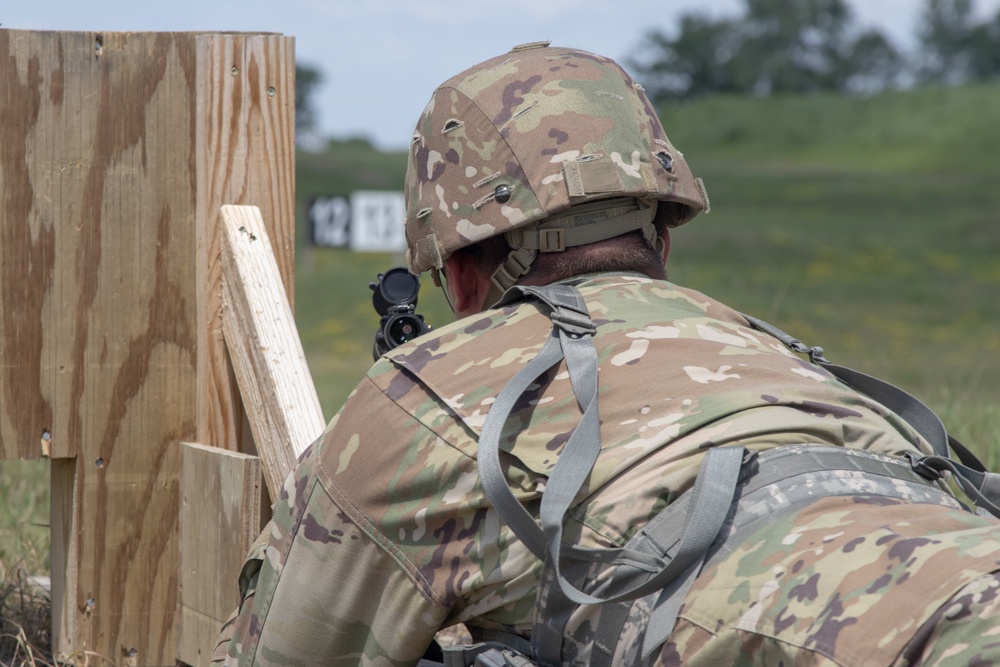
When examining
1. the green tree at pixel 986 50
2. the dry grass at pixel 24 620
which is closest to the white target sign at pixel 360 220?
the dry grass at pixel 24 620

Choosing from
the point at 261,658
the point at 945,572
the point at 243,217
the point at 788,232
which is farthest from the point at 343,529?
the point at 788,232

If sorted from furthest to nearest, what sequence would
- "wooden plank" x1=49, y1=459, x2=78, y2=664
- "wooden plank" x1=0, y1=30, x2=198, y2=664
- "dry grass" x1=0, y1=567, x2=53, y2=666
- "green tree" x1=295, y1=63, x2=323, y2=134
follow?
"green tree" x1=295, y1=63, x2=323, y2=134 < "dry grass" x1=0, y1=567, x2=53, y2=666 < "wooden plank" x1=49, y1=459, x2=78, y2=664 < "wooden plank" x1=0, y1=30, x2=198, y2=664

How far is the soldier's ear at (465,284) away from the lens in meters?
2.20

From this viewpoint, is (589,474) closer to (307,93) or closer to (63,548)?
(63,548)

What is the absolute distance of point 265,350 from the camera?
8.18ft

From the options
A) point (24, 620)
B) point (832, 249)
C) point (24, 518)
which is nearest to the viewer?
point (24, 620)

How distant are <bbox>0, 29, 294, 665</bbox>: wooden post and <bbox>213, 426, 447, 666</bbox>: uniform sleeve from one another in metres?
0.84

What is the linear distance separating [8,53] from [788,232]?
2326cm

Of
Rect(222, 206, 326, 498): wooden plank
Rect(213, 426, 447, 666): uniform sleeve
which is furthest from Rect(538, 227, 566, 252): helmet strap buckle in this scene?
Rect(222, 206, 326, 498): wooden plank

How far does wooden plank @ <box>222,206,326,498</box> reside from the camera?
2424 millimetres

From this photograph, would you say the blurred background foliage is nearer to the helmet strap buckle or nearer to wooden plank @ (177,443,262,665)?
wooden plank @ (177,443,262,665)

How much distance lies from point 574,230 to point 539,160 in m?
0.13

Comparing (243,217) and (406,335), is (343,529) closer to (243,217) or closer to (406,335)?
(406,335)

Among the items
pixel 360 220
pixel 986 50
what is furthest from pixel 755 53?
pixel 360 220
